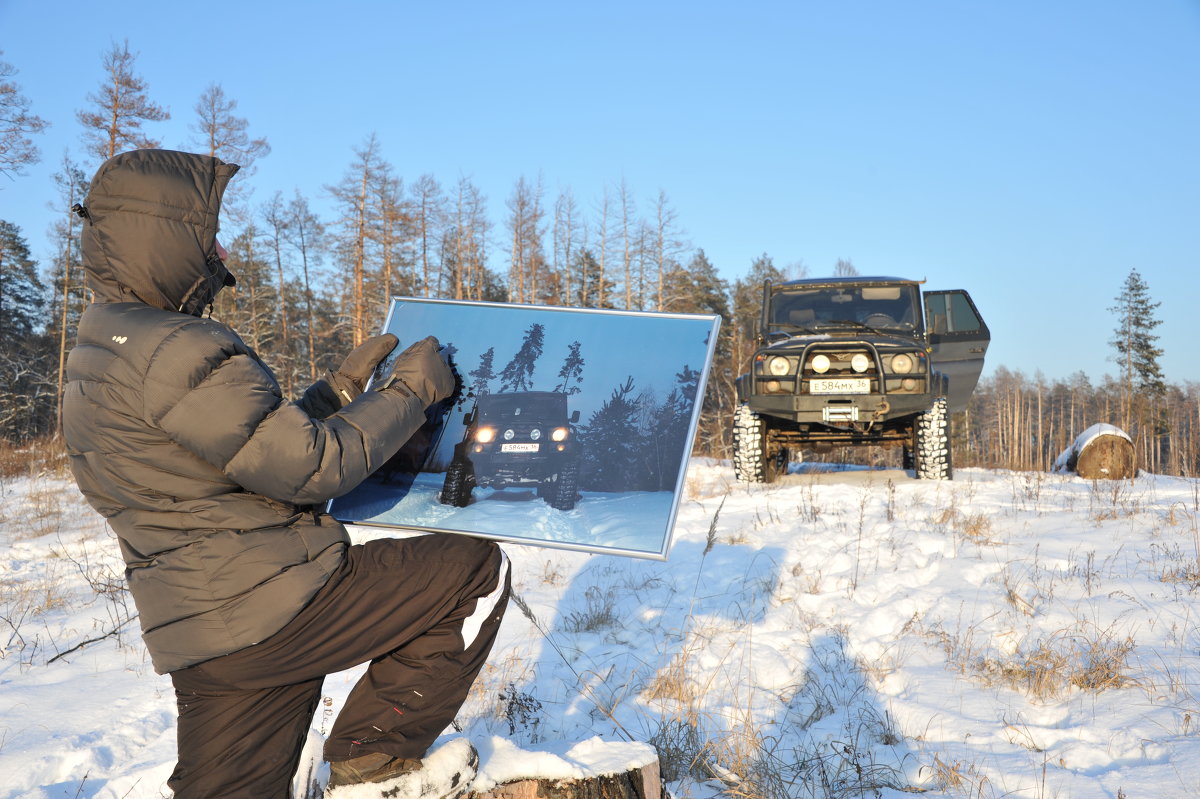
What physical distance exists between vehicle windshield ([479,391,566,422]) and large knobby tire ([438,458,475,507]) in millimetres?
173

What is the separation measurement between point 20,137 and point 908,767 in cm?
2096

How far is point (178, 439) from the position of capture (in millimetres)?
1665

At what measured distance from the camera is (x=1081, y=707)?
10.1 feet

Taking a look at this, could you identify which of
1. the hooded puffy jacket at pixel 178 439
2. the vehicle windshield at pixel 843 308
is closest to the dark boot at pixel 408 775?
the hooded puffy jacket at pixel 178 439

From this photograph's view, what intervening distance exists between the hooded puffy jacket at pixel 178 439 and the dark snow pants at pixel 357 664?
0.29 feet

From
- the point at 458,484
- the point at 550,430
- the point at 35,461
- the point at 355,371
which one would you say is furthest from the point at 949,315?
the point at 35,461

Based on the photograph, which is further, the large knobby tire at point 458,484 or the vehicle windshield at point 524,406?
the vehicle windshield at point 524,406

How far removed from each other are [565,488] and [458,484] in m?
0.33

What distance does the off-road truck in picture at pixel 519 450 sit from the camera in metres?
2.44

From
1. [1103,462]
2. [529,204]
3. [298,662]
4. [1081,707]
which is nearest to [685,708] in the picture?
[1081,707]

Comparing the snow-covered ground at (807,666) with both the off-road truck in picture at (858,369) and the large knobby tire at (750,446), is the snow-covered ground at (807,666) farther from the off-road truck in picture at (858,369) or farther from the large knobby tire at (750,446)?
the large knobby tire at (750,446)

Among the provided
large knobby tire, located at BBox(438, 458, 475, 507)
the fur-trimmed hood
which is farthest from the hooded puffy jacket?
large knobby tire, located at BBox(438, 458, 475, 507)

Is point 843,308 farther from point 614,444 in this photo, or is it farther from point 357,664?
point 357,664

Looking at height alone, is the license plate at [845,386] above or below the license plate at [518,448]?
above
